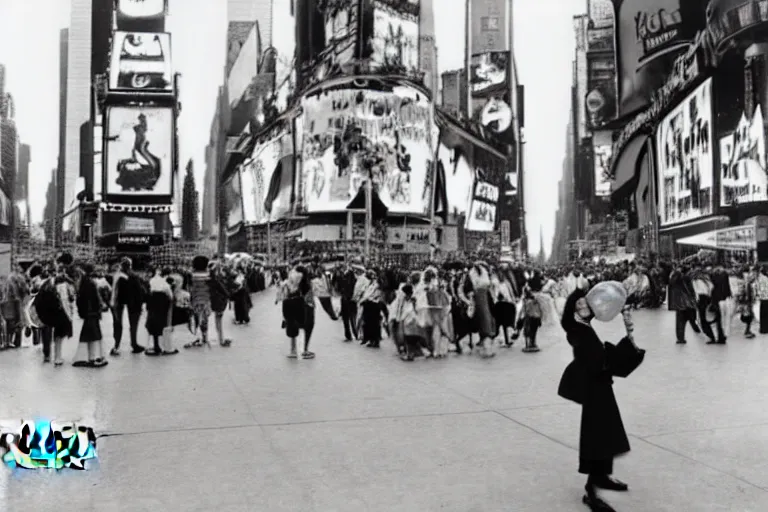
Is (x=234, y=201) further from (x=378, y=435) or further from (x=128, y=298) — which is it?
(x=378, y=435)

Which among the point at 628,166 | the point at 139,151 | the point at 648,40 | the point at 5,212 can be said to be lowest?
the point at 5,212

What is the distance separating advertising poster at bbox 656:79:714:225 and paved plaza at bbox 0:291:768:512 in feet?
61.9

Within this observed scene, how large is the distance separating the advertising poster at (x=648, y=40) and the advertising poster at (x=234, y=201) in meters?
38.5

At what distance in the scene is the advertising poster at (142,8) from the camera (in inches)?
1579

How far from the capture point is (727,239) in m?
24.1

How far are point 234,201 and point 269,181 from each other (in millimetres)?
7851

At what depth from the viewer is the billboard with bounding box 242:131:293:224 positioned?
201ft

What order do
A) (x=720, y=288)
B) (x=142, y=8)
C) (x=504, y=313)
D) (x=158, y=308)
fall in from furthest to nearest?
(x=142, y=8) < (x=720, y=288) < (x=504, y=313) < (x=158, y=308)

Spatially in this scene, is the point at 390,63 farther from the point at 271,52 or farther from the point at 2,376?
the point at 2,376

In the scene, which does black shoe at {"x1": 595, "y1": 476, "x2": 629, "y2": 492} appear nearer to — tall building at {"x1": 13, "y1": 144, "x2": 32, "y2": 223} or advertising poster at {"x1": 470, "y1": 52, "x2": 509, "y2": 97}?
tall building at {"x1": 13, "y1": 144, "x2": 32, "y2": 223}

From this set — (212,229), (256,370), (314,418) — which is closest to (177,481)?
(314,418)

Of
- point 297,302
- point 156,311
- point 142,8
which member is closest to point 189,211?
point 142,8

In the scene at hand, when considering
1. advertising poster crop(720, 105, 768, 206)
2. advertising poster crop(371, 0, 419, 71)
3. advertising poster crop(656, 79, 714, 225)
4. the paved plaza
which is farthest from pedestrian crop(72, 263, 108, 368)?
advertising poster crop(371, 0, 419, 71)

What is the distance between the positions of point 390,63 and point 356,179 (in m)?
8.92
